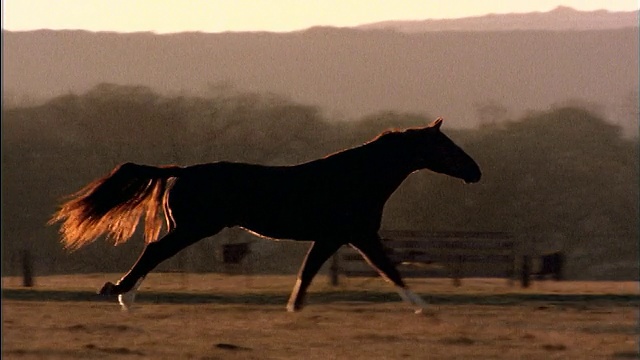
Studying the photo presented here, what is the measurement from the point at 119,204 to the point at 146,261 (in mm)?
727

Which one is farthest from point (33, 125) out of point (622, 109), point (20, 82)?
point (622, 109)

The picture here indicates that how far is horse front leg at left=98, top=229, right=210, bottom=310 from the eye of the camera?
9406 millimetres

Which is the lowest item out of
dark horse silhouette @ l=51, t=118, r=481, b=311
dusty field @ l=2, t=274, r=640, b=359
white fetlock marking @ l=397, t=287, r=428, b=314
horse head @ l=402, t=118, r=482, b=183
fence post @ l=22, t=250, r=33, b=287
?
dusty field @ l=2, t=274, r=640, b=359

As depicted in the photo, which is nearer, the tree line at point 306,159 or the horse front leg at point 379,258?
the horse front leg at point 379,258

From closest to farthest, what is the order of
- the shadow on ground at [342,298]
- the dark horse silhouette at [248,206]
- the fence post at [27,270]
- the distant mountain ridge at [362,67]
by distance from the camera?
1. the dark horse silhouette at [248,206]
2. the shadow on ground at [342,298]
3. the fence post at [27,270]
4. the distant mountain ridge at [362,67]

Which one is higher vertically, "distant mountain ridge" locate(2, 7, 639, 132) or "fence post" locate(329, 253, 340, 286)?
"distant mountain ridge" locate(2, 7, 639, 132)

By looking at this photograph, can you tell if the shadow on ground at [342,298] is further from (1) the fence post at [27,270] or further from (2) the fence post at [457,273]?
(2) the fence post at [457,273]

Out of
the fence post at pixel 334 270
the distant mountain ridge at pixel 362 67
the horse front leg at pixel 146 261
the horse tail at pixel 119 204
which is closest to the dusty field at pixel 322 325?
the horse front leg at pixel 146 261

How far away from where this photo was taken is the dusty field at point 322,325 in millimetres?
7992

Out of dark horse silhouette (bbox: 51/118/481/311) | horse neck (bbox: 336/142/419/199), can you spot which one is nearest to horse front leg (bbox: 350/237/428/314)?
dark horse silhouette (bbox: 51/118/481/311)

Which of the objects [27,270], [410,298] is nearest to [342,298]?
[410,298]

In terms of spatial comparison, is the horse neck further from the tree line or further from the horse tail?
Answer: the tree line

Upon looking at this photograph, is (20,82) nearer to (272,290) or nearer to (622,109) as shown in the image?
(622,109)

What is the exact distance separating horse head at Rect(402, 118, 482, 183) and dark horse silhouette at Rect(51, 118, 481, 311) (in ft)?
1.33
